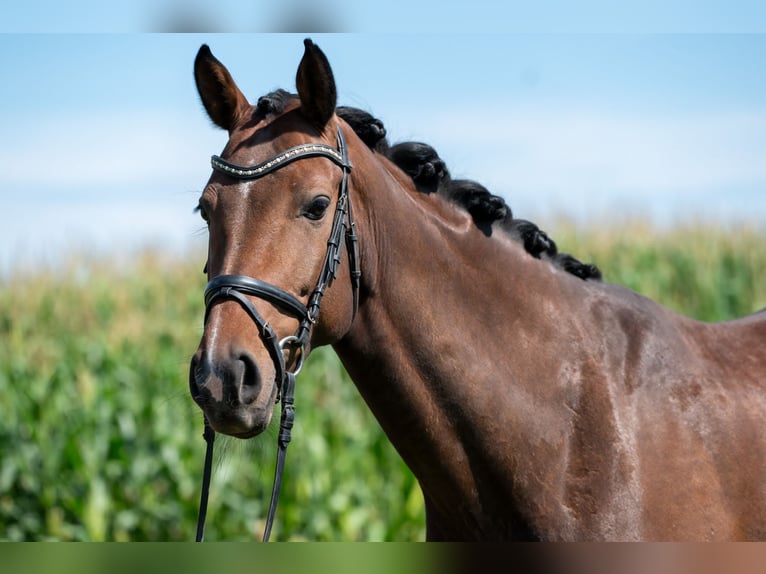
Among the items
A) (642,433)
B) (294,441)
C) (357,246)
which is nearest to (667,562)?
(642,433)

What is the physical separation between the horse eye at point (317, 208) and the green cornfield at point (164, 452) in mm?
3535

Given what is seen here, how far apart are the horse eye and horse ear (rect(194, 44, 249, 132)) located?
568 millimetres

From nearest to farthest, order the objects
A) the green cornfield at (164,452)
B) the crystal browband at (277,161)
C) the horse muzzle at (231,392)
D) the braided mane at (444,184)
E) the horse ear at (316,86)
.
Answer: the horse muzzle at (231,392), the crystal browband at (277,161), the horse ear at (316,86), the braided mane at (444,184), the green cornfield at (164,452)

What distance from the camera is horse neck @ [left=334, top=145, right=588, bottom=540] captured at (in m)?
3.03

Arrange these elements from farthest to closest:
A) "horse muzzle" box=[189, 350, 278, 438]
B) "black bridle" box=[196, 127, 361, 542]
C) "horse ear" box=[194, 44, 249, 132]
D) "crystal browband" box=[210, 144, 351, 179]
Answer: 1. "horse ear" box=[194, 44, 249, 132]
2. "crystal browband" box=[210, 144, 351, 179]
3. "black bridle" box=[196, 127, 361, 542]
4. "horse muzzle" box=[189, 350, 278, 438]

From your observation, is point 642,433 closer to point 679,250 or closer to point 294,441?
point 294,441

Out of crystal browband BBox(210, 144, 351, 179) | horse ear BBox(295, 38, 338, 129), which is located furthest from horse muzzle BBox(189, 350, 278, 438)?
horse ear BBox(295, 38, 338, 129)

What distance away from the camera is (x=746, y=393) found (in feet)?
10.6

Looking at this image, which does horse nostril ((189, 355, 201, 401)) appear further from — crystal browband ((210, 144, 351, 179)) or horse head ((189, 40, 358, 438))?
crystal browband ((210, 144, 351, 179))

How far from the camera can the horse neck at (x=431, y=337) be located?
303cm

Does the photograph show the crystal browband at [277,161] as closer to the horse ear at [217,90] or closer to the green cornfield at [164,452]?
the horse ear at [217,90]

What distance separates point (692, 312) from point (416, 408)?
872cm

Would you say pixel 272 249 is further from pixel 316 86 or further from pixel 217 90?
pixel 217 90

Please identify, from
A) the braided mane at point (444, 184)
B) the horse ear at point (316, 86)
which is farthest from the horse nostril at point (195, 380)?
the braided mane at point (444, 184)
